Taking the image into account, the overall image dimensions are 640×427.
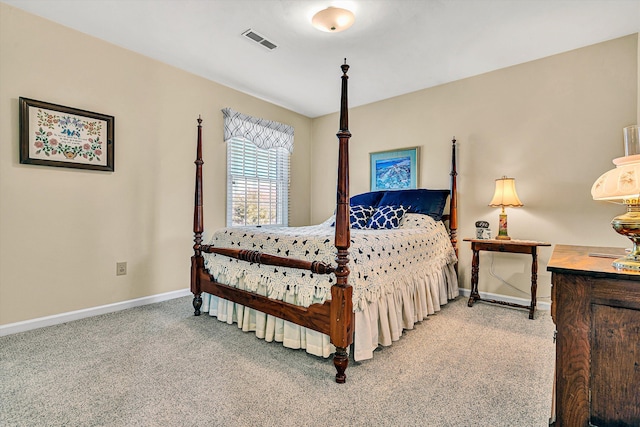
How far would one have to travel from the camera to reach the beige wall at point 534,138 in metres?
2.70

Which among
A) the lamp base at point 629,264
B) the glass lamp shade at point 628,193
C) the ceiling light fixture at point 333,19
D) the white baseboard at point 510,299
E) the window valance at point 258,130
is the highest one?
the ceiling light fixture at point 333,19

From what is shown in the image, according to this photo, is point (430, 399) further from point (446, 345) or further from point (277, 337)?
point (277, 337)

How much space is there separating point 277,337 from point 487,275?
8.02 feet

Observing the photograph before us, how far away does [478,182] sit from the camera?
3.38 meters

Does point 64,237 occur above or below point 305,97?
below

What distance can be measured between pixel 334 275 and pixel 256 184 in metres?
2.56

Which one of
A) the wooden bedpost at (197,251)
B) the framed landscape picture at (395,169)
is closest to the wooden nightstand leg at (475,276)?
the framed landscape picture at (395,169)

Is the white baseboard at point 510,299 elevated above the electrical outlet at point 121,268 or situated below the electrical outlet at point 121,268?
below

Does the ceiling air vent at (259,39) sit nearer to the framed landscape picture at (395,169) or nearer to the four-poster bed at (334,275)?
the four-poster bed at (334,275)

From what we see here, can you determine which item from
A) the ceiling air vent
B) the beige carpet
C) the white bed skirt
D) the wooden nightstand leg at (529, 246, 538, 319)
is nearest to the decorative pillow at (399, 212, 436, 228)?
the white bed skirt

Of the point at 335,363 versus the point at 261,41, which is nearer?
the point at 335,363

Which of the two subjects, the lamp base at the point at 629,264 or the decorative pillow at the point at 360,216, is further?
the decorative pillow at the point at 360,216

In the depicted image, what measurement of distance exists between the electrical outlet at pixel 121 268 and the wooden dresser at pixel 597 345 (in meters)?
3.30

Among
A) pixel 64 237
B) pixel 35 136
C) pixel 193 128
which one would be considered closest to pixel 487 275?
pixel 193 128
